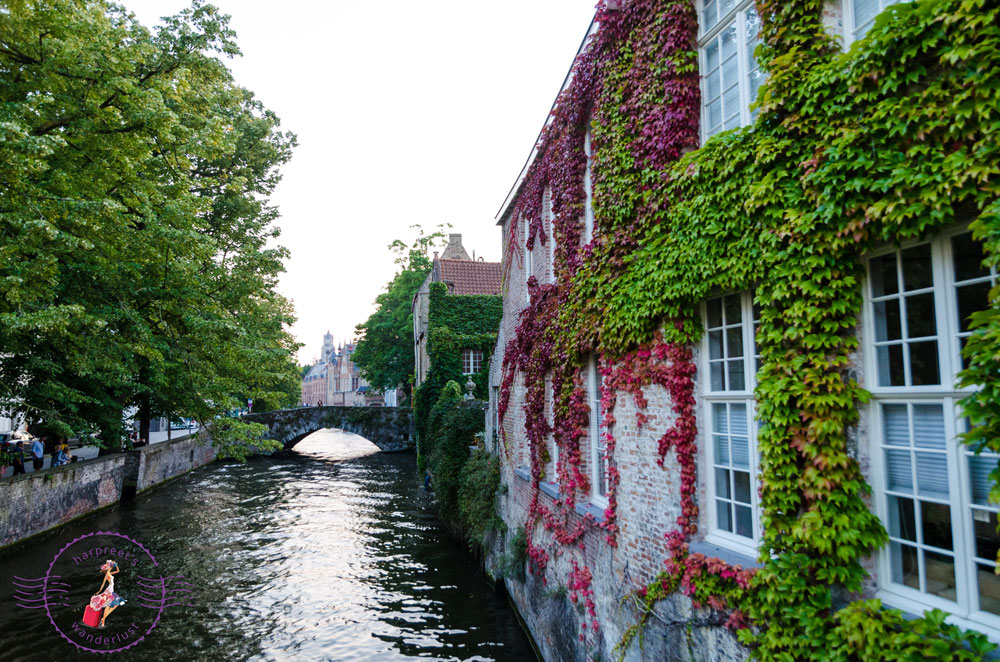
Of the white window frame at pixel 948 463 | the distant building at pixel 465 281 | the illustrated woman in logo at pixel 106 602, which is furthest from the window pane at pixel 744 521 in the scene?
the distant building at pixel 465 281

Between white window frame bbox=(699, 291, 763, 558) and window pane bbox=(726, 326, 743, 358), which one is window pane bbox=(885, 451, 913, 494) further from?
window pane bbox=(726, 326, 743, 358)

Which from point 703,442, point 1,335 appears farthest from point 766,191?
point 1,335

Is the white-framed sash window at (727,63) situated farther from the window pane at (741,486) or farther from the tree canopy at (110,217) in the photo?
the tree canopy at (110,217)

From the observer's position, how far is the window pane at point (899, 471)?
3455mm

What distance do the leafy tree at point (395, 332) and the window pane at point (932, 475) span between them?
37.2 meters

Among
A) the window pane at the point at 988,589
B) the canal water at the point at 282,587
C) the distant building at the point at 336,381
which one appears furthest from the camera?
the distant building at the point at 336,381

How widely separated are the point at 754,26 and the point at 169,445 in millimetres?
27390

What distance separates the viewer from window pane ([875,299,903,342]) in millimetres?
3559

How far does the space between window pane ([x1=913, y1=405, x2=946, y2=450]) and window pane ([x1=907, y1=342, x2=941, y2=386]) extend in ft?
0.50

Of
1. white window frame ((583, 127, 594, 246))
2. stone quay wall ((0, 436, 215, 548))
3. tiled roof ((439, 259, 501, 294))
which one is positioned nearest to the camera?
white window frame ((583, 127, 594, 246))

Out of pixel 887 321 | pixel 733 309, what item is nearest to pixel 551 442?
pixel 733 309

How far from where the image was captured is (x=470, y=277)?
28266 mm

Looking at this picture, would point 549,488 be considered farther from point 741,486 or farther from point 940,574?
point 940,574

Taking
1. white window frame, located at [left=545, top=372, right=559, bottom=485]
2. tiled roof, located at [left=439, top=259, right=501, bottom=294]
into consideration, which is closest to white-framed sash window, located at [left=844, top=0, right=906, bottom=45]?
white window frame, located at [left=545, top=372, right=559, bottom=485]
